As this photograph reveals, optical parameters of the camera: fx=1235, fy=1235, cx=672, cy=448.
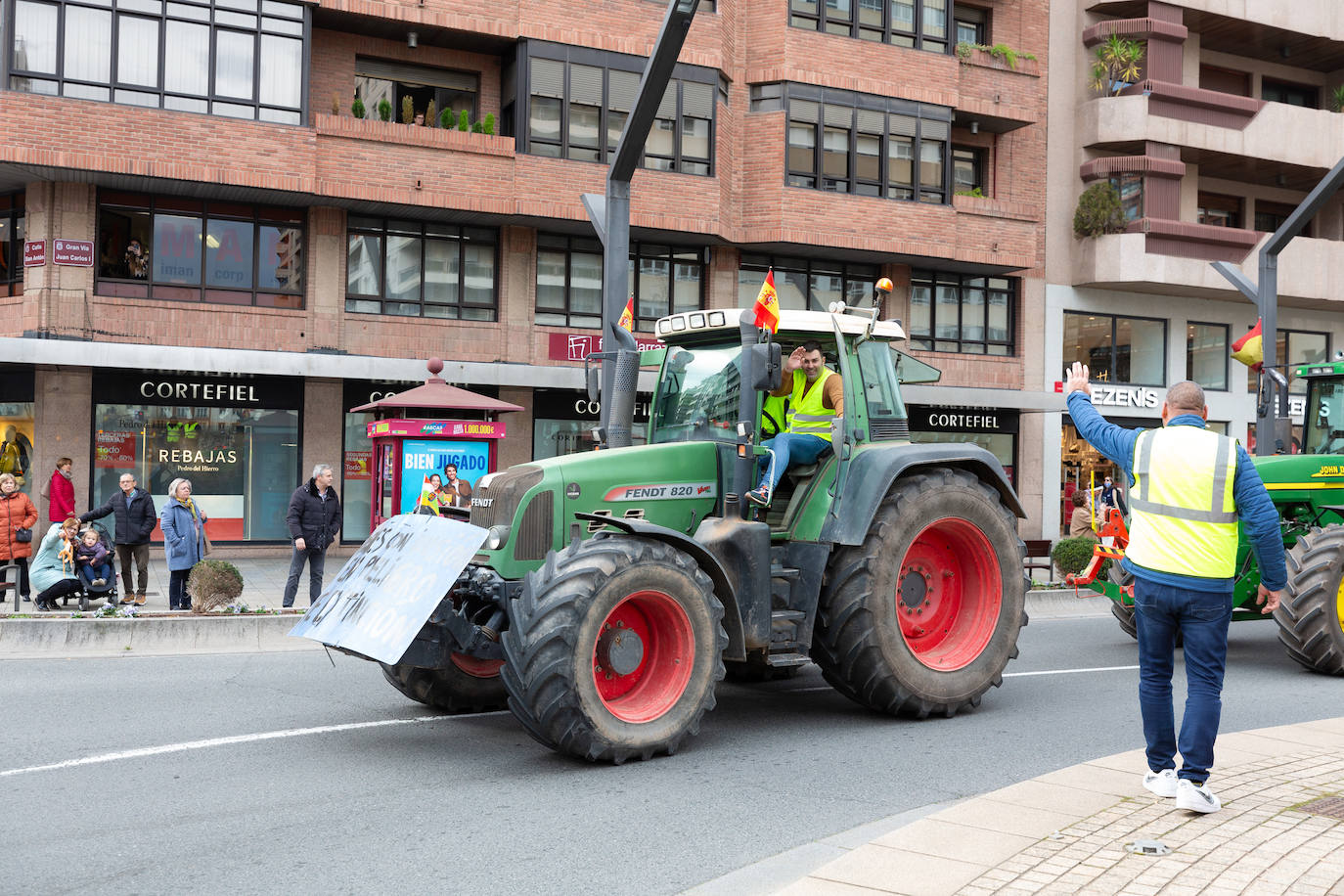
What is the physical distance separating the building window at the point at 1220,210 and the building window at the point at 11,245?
2756 cm

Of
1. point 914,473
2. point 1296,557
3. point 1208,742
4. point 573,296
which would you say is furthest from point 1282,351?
point 1208,742

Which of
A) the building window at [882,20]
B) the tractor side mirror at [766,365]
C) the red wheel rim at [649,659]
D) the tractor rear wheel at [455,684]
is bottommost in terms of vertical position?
the tractor rear wheel at [455,684]

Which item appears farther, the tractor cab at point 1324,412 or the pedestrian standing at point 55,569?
the pedestrian standing at point 55,569

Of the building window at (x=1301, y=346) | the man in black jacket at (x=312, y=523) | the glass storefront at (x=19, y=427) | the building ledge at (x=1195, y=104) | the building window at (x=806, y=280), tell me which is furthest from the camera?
the building window at (x=1301, y=346)

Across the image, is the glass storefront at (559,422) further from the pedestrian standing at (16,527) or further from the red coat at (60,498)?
the pedestrian standing at (16,527)

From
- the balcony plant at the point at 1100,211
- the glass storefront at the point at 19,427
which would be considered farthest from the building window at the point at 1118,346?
the glass storefront at the point at 19,427

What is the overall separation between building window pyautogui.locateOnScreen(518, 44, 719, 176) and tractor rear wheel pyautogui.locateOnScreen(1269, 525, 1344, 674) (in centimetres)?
1587

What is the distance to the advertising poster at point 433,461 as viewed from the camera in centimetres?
1669

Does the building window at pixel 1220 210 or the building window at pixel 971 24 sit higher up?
the building window at pixel 971 24

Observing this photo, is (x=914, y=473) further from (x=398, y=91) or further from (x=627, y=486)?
(x=398, y=91)

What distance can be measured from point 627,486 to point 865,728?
220 cm

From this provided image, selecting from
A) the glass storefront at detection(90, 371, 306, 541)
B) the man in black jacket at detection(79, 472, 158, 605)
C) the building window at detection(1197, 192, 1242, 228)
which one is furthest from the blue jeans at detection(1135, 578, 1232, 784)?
the building window at detection(1197, 192, 1242, 228)

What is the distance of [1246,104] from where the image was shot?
30.6m

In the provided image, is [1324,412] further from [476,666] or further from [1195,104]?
[1195,104]
